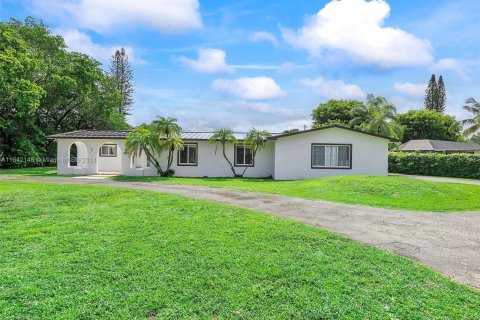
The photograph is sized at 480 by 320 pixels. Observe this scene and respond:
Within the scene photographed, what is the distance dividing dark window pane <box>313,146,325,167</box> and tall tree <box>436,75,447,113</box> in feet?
169

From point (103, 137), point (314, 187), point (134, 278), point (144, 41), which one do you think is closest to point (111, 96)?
point (103, 137)

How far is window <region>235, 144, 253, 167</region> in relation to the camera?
20.1 metres

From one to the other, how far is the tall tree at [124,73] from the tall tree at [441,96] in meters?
53.8

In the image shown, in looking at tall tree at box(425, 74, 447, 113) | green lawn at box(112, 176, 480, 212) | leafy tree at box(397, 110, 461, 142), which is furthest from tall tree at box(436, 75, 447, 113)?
green lawn at box(112, 176, 480, 212)

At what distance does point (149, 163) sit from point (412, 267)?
17928 mm

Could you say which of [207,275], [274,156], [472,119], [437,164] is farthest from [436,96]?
[207,275]

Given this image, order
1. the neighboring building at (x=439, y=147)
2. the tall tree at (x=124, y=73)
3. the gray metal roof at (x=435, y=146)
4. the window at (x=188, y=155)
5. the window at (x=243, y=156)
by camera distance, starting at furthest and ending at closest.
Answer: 1. the tall tree at (x=124, y=73)
2. the gray metal roof at (x=435, y=146)
3. the neighboring building at (x=439, y=147)
4. the window at (x=243, y=156)
5. the window at (x=188, y=155)

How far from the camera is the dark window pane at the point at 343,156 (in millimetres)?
18891

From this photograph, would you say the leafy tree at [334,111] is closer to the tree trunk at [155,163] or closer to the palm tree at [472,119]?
the palm tree at [472,119]

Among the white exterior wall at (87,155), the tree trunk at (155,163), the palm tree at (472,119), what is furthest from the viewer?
the palm tree at (472,119)

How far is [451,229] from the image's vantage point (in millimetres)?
6875

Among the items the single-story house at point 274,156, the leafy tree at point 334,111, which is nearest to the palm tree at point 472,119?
the leafy tree at point 334,111

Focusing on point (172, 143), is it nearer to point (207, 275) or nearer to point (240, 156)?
point (240, 156)

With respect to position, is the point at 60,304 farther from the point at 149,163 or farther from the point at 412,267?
the point at 149,163
